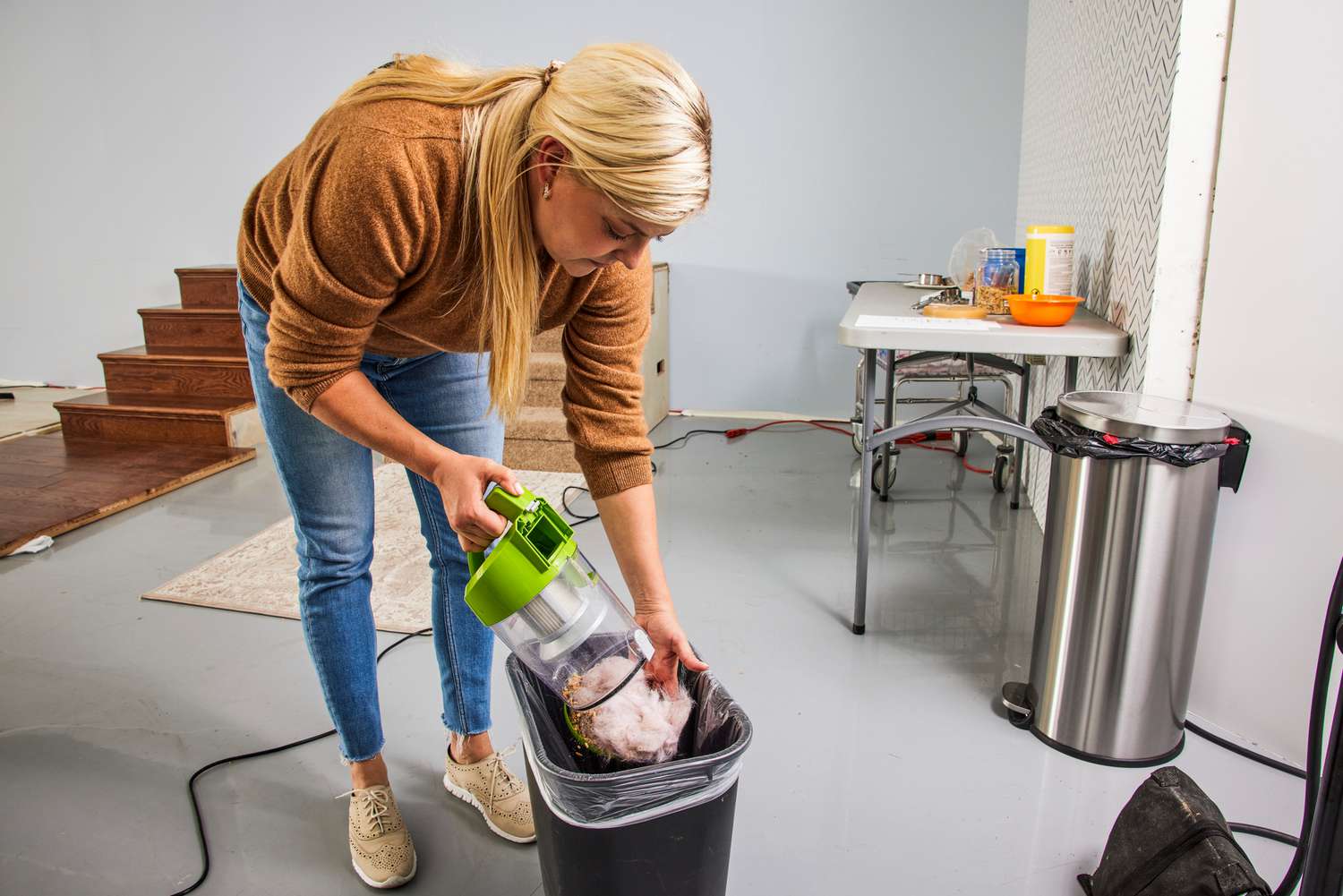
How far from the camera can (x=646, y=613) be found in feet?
3.60

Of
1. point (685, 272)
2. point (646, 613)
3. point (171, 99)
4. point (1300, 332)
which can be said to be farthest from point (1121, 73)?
point (171, 99)

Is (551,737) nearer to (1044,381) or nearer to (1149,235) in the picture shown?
(1149,235)

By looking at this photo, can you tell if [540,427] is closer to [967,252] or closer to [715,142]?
[715,142]

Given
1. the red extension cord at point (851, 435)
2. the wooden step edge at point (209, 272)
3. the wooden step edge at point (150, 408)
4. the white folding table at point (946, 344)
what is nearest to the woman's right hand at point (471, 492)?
the white folding table at point (946, 344)

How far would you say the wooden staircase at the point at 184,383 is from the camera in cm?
345

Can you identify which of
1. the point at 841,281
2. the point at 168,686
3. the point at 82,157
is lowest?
the point at 168,686

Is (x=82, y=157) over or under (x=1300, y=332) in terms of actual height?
over

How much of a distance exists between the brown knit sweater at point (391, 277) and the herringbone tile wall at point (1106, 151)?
105 cm

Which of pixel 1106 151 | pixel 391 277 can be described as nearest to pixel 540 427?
pixel 1106 151

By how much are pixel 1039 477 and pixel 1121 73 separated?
1160 mm

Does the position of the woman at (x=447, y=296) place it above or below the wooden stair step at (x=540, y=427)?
above

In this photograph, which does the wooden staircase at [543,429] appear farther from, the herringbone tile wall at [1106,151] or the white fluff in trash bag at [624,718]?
the white fluff in trash bag at [624,718]

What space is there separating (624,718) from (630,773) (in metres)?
0.13

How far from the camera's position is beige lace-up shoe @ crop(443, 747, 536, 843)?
133 centimetres
